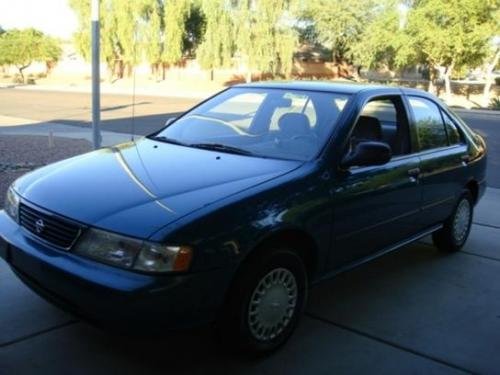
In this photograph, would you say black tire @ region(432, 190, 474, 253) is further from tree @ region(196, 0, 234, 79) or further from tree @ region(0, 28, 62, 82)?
tree @ region(0, 28, 62, 82)

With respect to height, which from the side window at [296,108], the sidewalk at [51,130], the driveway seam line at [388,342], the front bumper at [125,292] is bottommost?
the sidewalk at [51,130]

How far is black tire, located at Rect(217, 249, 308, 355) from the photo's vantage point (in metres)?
3.28

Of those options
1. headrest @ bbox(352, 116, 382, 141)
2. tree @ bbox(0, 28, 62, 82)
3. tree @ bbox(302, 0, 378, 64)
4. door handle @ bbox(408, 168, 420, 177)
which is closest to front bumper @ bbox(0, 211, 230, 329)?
headrest @ bbox(352, 116, 382, 141)

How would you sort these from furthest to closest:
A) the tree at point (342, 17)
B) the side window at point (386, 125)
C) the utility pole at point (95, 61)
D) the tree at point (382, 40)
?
the tree at point (342, 17)
the tree at point (382, 40)
the utility pole at point (95, 61)
the side window at point (386, 125)

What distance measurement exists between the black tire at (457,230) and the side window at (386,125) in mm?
1213

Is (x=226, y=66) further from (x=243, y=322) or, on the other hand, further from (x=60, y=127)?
(x=243, y=322)

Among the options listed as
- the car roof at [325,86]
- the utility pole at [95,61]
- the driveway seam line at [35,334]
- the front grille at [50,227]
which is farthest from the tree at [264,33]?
the front grille at [50,227]

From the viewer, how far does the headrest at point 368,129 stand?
15.2 ft

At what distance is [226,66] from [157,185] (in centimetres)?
4155

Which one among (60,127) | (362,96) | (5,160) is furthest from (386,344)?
(60,127)

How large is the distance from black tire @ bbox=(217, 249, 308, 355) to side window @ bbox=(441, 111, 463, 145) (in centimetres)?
256

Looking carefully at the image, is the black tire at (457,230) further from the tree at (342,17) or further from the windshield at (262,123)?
the tree at (342,17)

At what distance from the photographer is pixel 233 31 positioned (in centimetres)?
4188

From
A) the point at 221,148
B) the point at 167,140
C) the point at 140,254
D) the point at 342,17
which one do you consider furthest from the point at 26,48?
the point at 140,254
